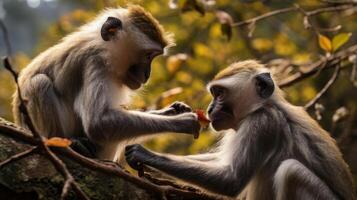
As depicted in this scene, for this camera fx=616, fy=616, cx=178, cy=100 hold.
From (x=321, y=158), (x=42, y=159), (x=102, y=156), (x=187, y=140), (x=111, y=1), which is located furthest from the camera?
(x=187, y=140)

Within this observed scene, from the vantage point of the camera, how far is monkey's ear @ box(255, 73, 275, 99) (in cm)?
656

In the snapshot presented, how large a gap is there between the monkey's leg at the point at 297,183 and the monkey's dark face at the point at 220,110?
874 mm

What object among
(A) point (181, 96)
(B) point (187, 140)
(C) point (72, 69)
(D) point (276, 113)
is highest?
(C) point (72, 69)

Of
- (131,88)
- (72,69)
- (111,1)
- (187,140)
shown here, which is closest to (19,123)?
(72,69)

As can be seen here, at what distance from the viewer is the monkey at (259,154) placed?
592 cm

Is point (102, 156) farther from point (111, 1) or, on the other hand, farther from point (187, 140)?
point (187, 140)

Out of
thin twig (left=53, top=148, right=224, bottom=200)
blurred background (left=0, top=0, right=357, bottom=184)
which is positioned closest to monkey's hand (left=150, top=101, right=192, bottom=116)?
blurred background (left=0, top=0, right=357, bottom=184)

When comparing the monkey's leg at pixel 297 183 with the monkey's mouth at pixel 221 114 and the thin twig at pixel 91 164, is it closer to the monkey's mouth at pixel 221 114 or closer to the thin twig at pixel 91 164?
the monkey's mouth at pixel 221 114

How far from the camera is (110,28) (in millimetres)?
7098

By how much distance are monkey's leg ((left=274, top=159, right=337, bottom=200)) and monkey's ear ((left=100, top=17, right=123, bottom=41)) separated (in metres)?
2.52

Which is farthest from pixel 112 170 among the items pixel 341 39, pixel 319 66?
pixel 319 66

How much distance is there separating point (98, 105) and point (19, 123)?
1.00 meters

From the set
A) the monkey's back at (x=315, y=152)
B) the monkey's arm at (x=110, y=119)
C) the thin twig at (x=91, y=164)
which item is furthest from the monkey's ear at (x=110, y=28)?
the thin twig at (x=91, y=164)

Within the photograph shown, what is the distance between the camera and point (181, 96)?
373 inches
